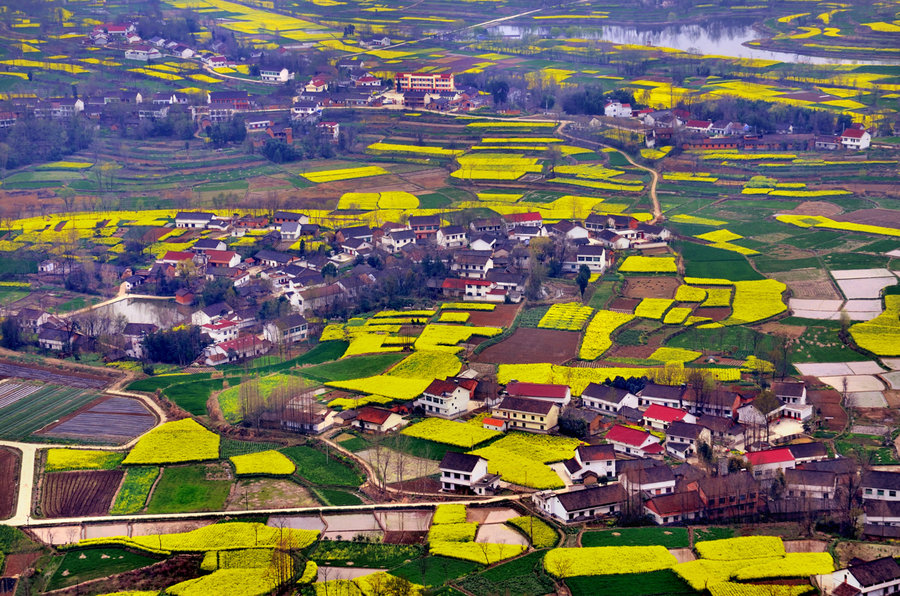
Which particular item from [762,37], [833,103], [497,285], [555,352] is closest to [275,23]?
[762,37]

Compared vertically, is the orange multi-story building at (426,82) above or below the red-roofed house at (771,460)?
above

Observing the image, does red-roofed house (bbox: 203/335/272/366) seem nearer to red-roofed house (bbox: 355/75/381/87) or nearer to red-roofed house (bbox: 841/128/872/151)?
red-roofed house (bbox: 841/128/872/151)

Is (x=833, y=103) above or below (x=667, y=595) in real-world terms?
above

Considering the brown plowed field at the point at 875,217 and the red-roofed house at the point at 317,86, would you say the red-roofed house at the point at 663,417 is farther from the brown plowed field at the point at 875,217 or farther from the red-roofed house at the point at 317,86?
the red-roofed house at the point at 317,86

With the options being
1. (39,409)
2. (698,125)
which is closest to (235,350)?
(39,409)

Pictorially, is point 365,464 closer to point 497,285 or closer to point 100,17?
point 497,285

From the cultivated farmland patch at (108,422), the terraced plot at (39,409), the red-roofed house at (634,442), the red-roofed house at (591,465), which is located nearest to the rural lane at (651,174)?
the red-roofed house at (634,442)

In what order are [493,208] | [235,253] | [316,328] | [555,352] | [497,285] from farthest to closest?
[493,208]
[235,253]
[497,285]
[316,328]
[555,352]
